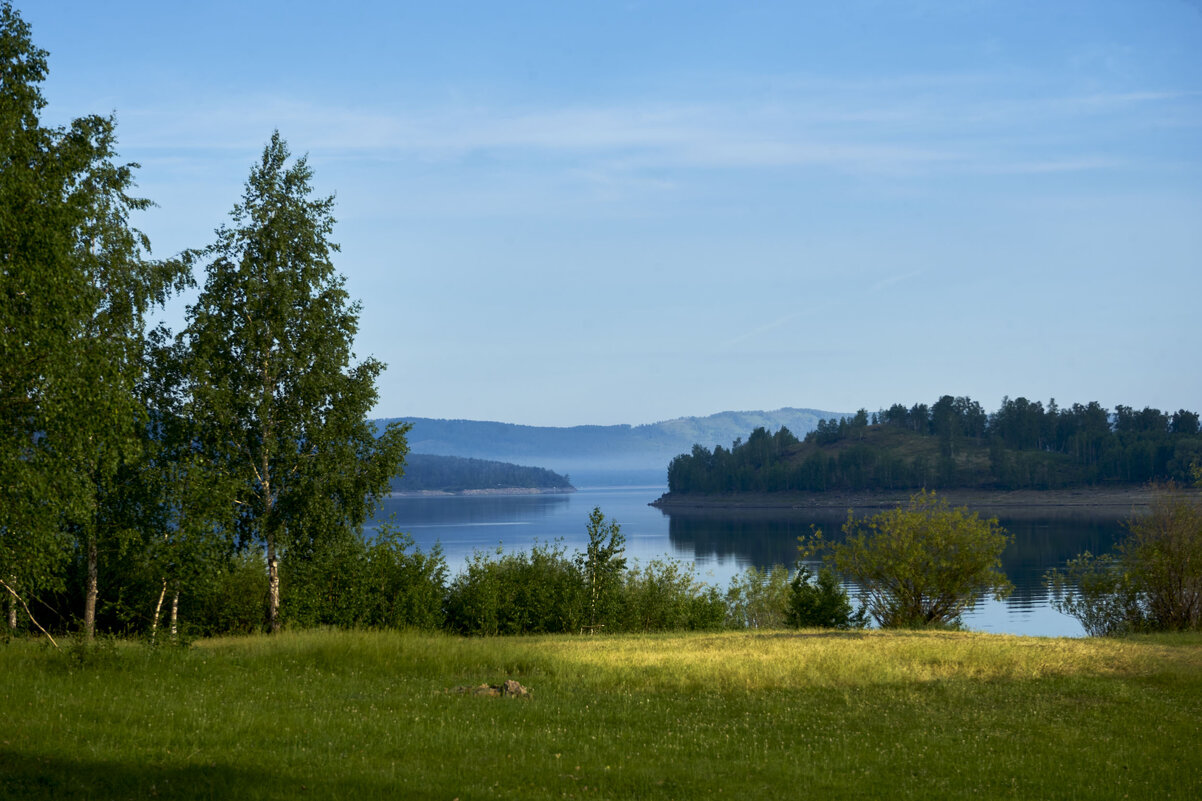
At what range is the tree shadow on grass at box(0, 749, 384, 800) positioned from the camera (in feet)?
40.4

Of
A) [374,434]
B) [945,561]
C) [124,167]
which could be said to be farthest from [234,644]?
[945,561]

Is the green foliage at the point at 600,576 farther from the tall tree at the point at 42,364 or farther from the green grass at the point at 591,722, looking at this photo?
the tall tree at the point at 42,364

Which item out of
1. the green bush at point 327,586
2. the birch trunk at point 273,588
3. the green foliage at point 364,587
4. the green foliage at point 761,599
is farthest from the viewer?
the green foliage at point 761,599

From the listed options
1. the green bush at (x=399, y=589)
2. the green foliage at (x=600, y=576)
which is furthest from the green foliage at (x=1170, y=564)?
the green bush at (x=399, y=589)

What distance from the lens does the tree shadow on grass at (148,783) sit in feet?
40.4

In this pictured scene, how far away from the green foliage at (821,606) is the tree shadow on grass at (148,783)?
3137 cm

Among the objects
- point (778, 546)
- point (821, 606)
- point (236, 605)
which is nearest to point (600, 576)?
point (821, 606)

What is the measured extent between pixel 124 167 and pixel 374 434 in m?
11.3

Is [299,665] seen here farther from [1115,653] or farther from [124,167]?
[1115,653]

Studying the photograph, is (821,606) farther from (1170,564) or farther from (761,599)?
(761,599)

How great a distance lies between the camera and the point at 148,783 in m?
12.8

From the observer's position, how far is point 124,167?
29312 mm

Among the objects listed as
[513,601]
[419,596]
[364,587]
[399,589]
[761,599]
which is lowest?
[761,599]

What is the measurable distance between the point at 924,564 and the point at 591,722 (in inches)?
1087
